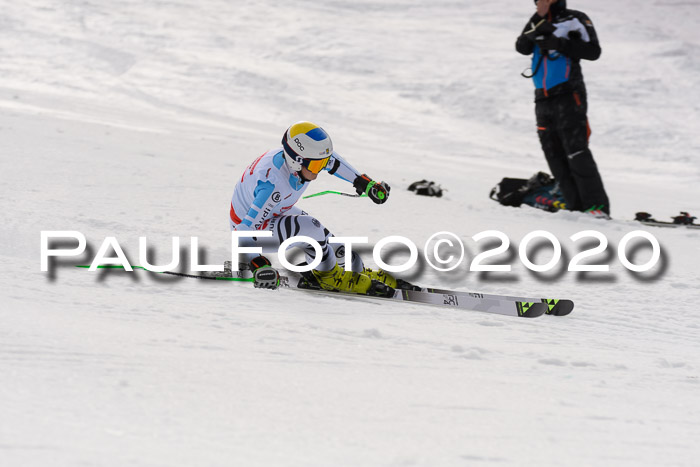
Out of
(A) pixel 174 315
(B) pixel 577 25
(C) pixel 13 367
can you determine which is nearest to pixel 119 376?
(C) pixel 13 367

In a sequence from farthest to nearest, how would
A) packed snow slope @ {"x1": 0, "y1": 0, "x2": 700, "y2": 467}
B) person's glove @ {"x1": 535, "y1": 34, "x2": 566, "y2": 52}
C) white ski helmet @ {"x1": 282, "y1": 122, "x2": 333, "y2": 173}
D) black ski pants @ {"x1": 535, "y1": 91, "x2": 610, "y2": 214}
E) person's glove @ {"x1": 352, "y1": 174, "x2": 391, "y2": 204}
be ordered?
black ski pants @ {"x1": 535, "y1": 91, "x2": 610, "y2": 214}
person's glove @ {"x1": 535, "y1": 34, "x2": 566, "y2": 52}
person's glove @ {"x1": 352, "y1": 174, "x2": 391, "y2": 204}
white ski helmet @ {"x1": 282, "y1": 122, "x2": 333, "y2": 173}
packed snow slope @ {"x1": 0, "y1": 0, "x2": 700, "y2": 467}

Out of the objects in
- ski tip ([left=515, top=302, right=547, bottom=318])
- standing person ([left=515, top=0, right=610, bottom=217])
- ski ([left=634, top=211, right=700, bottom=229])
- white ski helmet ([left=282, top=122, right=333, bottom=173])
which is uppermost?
standing person ([left=515, top=0, right=610, bottom=217])

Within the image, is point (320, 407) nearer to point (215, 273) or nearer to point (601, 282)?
point (215, 273)

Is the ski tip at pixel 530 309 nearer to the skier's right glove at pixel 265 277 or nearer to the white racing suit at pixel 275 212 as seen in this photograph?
the white racing suit at pixel 275 212

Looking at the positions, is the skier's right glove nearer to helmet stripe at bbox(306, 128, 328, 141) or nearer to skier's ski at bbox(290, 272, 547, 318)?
skier's ski at bbox(290, 272, 547, 318)

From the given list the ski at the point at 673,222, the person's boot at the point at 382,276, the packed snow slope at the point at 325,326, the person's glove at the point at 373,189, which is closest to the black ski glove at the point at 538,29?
the packed snow slope at the point at 325,326

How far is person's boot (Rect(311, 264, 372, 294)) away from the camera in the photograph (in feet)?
15.2

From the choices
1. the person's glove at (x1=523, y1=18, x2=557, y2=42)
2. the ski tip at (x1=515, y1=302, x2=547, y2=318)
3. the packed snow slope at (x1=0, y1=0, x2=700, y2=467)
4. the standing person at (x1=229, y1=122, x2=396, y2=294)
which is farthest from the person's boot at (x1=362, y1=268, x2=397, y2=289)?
the person's glove at (x1=523, y1=18, x2=557, y2=42)

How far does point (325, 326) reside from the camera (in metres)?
3.73

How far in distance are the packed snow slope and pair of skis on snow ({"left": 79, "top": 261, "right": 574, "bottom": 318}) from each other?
0.10 meters

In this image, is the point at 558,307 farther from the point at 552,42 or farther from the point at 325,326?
the point at 552,42

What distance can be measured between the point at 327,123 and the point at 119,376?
13558mm

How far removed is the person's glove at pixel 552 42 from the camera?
7.52 meters

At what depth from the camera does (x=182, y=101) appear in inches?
665
